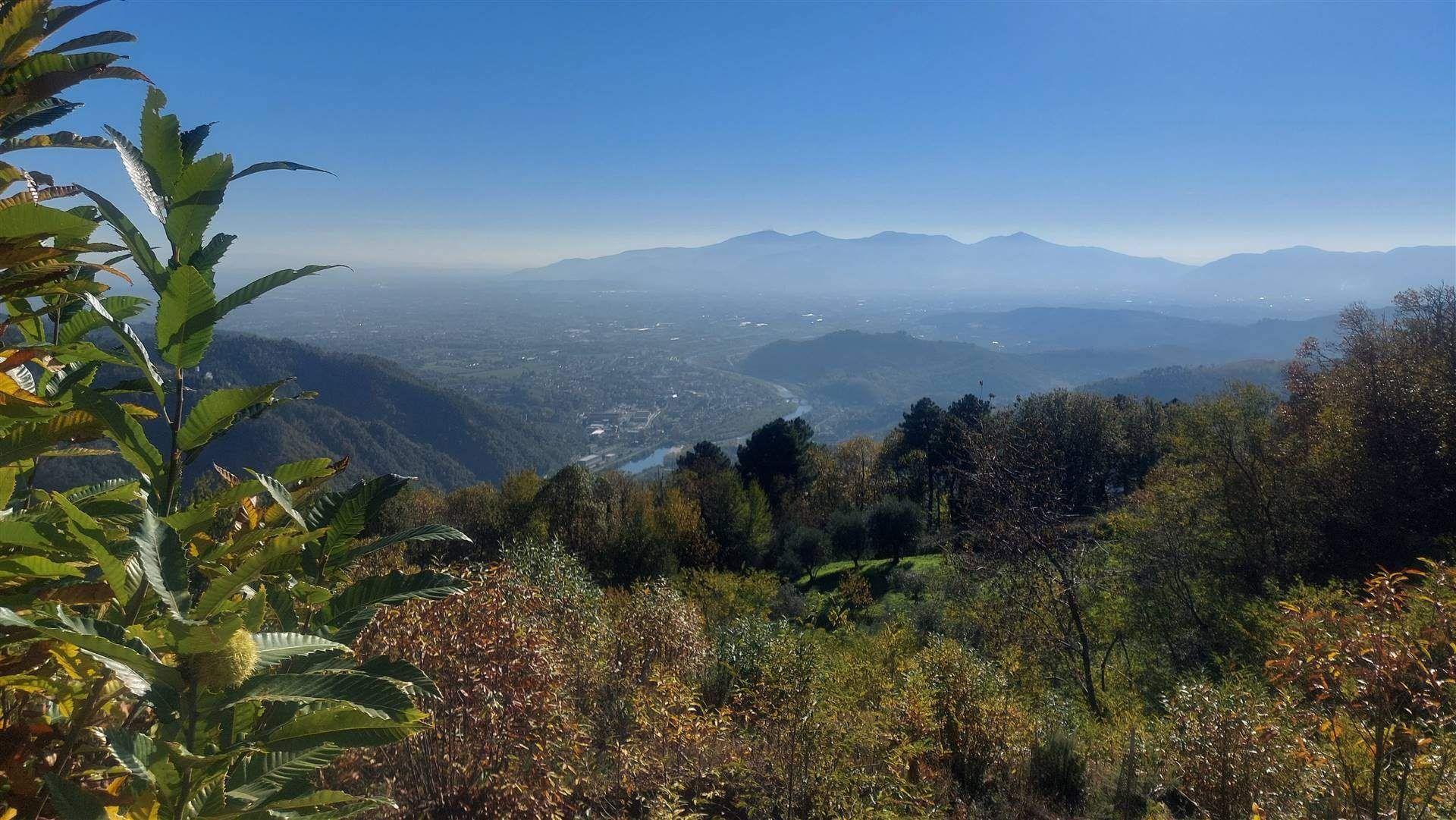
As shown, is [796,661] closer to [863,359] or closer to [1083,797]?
[1083,797]

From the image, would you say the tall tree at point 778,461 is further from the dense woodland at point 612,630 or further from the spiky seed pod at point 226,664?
the spiky seed pod at point 226,664

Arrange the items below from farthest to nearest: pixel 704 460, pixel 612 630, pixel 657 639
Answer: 1. pixel 704 460
2. pixel 657 639
3. pixel 612 630

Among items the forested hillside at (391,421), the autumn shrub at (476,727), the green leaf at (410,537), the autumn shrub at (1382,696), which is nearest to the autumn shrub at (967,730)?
the autumn shrub at (1382,696)

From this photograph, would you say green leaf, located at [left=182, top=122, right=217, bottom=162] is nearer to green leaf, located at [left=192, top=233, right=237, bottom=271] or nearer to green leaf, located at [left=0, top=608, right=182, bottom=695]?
green leaf, located at [left=192, top=233, right=237, bottom=271]

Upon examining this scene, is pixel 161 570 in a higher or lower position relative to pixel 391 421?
higher

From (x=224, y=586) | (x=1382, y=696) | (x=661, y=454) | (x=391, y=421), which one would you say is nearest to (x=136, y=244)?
(x=224, y=586)

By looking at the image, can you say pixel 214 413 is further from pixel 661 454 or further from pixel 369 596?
pixel 661 454

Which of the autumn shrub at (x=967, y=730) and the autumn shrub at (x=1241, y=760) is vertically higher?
the autumn shrub at (x=1241, y=760)

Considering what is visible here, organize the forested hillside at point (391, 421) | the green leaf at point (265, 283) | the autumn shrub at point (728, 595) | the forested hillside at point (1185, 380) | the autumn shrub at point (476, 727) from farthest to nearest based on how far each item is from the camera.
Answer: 1. the forested hillside at point (1185, 380)
2. the forested hillside at point (391, 421)
3. the autumn shrub at point (728, 595)
4. the autumn shrub at point (476, 727)
5. the green leaf at point (265, 283)

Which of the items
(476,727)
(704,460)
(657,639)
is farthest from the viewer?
(704,460)
